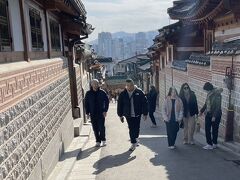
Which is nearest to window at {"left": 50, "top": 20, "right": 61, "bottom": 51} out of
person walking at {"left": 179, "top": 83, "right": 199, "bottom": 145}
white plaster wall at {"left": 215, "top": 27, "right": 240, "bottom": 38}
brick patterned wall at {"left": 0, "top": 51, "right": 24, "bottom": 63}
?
person walking at {"left": 179, "top": 83, "right": 199, "bottom": 145}

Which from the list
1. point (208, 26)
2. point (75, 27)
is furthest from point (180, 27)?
point (75, 27)

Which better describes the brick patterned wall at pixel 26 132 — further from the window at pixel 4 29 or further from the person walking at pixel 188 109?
the person walking at pixel 188 109

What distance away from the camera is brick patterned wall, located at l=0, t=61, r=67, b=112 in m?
3.95

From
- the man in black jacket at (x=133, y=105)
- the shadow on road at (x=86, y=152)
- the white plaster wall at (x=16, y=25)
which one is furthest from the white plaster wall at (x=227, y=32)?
Answer: the white plaster wall at (x=16, y=25)

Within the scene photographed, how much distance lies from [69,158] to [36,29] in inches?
113

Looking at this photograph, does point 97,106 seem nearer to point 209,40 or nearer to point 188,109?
point 188,109

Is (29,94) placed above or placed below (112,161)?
above

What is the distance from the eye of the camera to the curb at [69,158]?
668 cm

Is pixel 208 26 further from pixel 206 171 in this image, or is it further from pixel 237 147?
pixel 206 171

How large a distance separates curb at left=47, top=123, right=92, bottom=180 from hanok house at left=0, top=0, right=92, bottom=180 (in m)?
0.15

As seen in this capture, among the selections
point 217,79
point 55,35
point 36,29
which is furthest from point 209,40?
point 36,29

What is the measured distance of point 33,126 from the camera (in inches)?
211

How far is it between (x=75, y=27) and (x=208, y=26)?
5.26 meters

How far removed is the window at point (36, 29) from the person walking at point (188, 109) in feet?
12.8
